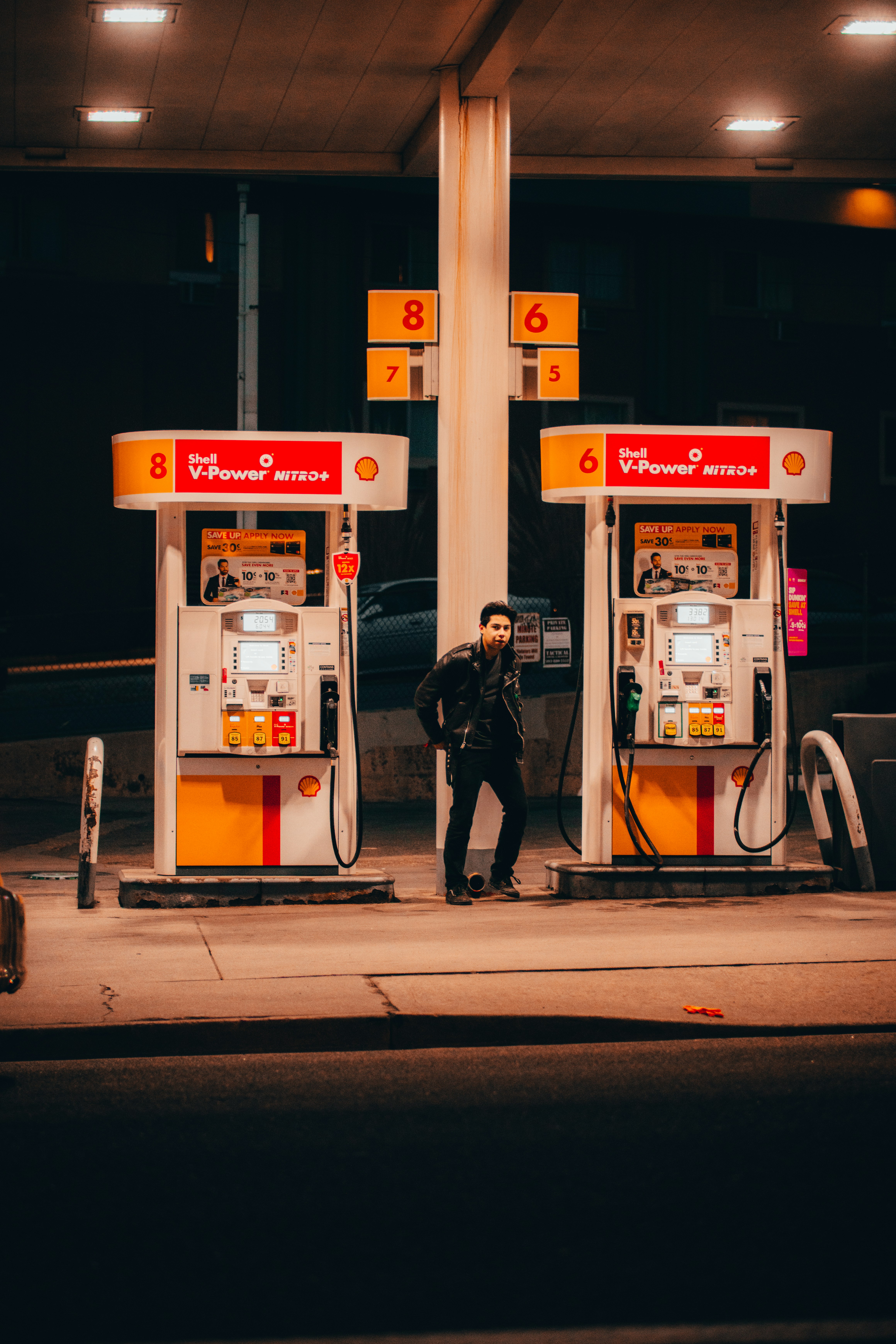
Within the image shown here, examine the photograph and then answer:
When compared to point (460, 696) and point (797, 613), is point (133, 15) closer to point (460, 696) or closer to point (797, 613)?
point (460, 696)

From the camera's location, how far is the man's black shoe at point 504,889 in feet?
34.4

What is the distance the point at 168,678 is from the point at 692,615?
3533mm

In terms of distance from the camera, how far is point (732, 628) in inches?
417

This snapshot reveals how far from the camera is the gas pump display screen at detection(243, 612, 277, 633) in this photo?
402 inches

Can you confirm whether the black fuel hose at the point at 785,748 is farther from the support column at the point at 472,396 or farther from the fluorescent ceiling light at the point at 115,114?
the fluorescent ceiling light at the point at 115,114

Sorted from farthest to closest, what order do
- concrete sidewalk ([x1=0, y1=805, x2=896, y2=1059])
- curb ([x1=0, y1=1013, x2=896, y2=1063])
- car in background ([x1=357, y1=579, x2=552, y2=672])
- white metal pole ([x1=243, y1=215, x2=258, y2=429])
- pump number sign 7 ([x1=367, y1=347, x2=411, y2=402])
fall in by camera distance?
white metal pole ([x1=243, y1=215, x2=258, y2=429])
car in background ([x1=357, y1=579, x2=552, y2=672])
pump number sign 7 ([x1=367, y1=347, x2=411, y2=402])
concrete sidewalk ([x1=0, y1=805, x2=896, y2=1059])
curb ([x1=0, y1=1013, x2=896, y2=1063])

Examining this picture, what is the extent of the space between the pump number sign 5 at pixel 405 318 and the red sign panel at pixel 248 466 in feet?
3.68

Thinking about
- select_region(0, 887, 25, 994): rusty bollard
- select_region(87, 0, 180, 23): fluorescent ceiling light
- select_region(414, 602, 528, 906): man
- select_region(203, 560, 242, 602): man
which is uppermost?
select_region(87, 0, 180, 23): fluorescent ceiling light

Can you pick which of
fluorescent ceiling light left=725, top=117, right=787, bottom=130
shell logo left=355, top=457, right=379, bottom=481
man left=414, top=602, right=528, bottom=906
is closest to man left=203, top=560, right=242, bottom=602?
shell logo left=355, top=457, right=379, bottom=481

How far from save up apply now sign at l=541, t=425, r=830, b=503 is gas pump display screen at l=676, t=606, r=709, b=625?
75cm

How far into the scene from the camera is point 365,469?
33.1 feet

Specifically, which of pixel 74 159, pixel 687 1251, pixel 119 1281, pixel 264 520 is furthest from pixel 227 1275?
pixel 264 520

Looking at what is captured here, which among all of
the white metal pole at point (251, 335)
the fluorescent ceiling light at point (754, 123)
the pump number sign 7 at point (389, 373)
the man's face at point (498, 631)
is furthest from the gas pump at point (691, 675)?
the white metal pole at point (251, 335)

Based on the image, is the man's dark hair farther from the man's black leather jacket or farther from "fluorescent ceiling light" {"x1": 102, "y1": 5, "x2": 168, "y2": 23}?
"fluorescent ceiling light" {"x1": 102, "y1": 5, "x2": 168, "y2": 23}
